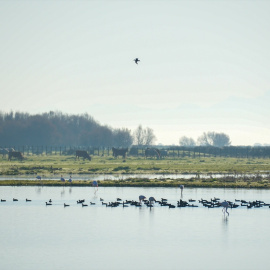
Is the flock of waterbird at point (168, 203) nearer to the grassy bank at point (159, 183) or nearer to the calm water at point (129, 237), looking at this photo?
the calm water at point (129, 237)

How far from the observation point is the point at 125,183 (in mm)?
64312

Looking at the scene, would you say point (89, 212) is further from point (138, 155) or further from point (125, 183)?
point (138, 155)

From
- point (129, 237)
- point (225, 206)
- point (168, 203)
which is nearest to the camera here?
point (129, 237)

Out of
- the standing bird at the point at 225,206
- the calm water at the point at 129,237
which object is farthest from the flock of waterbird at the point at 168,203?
the standing bird at the point at 225,206

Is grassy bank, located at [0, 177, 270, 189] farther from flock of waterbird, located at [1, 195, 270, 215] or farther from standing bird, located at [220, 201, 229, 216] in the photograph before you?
standing bird, located at [220, 201, 229, 216]

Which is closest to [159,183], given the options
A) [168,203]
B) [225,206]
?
[168,203]

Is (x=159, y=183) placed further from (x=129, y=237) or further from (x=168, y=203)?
(x=129, y=237)

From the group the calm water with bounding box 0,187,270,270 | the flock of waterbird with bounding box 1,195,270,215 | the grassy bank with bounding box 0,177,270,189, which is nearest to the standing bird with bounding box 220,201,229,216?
the calm water with bounding box 0,187,270,270

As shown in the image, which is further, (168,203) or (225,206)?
(168,203)

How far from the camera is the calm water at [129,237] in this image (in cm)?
2889

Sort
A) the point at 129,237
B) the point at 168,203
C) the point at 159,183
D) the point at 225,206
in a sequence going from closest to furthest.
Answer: the point at 129,237 < the point at 225,206 < the point at 168,203 < the point at 159,183

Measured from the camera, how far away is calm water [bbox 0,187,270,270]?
28.9m

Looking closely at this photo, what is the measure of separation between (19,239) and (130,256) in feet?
23.5

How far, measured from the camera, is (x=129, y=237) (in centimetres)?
3459
